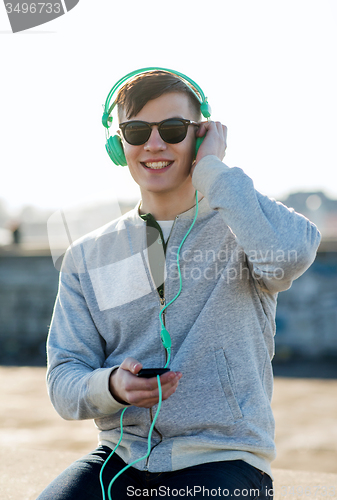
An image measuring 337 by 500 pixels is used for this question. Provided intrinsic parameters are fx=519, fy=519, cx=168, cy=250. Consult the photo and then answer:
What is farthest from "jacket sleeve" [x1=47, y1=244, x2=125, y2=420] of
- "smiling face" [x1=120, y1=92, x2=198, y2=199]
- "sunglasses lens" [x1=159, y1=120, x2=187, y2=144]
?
"sunglasses lens" [x1=159, y1=120, x2=187, y2=144]

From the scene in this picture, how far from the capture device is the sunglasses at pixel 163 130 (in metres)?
1.96

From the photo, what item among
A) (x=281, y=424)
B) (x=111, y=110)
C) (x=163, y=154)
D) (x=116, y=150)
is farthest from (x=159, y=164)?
(x=281, y=424)

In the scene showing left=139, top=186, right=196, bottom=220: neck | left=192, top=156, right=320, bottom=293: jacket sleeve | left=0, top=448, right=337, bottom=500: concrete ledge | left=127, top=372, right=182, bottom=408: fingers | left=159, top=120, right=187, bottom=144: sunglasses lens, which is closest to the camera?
left=127, top=372, right=182, bottom=408: fingers

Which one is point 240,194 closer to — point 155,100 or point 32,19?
point 155,100

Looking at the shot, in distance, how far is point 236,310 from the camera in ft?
6.23

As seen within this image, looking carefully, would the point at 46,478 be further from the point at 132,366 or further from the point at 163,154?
the point at 163,154

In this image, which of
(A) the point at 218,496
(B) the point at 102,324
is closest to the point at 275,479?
(A) the point at 218,496

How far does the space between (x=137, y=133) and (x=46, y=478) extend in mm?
1749

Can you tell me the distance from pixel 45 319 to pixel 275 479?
22.5 feet

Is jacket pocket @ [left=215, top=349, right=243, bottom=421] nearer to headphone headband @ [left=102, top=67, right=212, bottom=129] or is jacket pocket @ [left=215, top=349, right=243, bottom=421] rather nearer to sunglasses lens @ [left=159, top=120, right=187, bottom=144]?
sunglasses lens @ [left=159, top=120, right=187, bottom=144]

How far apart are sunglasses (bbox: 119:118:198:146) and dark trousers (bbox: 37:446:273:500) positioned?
1182mm

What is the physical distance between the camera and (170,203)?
211 cm

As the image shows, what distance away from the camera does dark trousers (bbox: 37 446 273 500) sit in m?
1.65

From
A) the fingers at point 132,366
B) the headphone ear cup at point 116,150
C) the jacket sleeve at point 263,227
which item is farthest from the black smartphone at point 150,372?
the headphone ear cup at point 116,150
